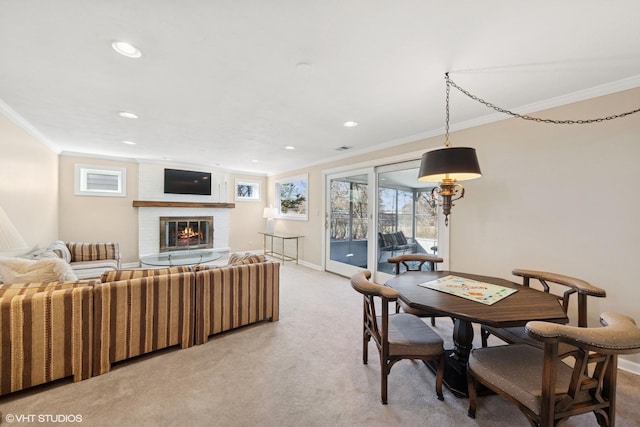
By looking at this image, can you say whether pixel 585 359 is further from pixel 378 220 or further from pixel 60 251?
pixel 60 251

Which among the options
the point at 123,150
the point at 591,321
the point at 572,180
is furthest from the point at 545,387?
the point at 123,150

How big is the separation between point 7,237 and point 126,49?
1427mm

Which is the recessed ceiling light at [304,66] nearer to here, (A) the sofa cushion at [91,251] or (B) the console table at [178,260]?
(B) the console table at [178,260]

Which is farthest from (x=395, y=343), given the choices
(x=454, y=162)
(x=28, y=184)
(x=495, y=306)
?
(x=28, y=184)

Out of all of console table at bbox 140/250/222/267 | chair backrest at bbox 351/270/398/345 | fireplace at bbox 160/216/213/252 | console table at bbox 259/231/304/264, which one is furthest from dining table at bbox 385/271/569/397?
fireplace at bbox 160/216/213/252

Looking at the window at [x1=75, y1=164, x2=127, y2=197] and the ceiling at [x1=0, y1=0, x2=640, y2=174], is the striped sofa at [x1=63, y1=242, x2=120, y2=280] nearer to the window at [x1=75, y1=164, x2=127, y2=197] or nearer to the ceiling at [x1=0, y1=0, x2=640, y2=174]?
the window at [x1=75, y1=164, x2=127, y2=197]

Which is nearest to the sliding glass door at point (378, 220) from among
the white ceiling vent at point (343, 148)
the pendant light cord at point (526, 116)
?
the white ceiling vent at point (343, 148)

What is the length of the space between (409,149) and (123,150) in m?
5.09

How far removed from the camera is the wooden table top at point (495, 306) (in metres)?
1.42

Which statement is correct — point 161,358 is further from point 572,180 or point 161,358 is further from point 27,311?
point 572,180

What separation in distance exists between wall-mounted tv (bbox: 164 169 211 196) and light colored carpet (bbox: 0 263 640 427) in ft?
15.0

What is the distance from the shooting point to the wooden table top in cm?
142

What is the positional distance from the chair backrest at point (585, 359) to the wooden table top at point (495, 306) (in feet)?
0.72

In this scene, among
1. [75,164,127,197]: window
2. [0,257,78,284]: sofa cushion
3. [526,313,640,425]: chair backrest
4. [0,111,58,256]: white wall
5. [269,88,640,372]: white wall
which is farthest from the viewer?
[75,164,127,197]: window
